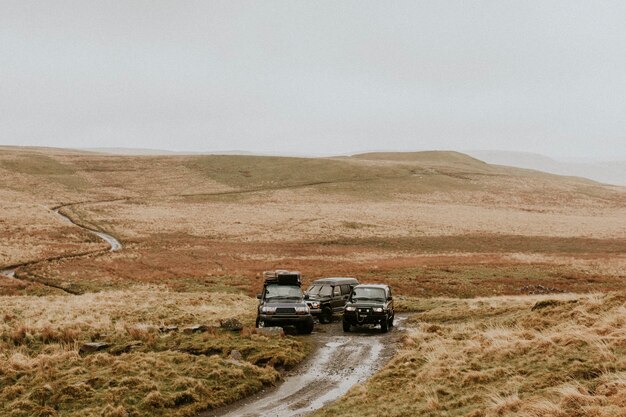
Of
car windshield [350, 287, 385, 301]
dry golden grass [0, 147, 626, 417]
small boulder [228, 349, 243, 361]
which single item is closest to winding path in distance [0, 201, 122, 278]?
dry golden grass [0, 147, 626, 417]

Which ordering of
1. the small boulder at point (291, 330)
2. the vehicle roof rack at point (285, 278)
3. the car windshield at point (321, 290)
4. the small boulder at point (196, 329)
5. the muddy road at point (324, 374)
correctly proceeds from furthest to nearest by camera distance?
the car windshield at point (321, 290) → the vehicle roof rack at point (285, 278) → the small boulder at point (291, 330) → the small boulder at point (196, 329) → the muddy road at point (324, 374)

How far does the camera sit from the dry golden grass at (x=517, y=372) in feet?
34.2

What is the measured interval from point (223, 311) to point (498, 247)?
156 ft

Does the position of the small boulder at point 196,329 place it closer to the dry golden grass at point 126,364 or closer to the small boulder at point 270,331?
the dry golden grass at point 126,364

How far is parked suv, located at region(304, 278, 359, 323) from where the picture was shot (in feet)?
90.1

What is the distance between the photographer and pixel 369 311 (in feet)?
78.4

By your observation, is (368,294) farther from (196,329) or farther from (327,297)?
(196,329)

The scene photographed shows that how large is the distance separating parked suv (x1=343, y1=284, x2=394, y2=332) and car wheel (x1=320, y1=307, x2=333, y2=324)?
2795mm

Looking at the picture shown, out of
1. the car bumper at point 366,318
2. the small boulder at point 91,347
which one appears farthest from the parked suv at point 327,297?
the small boulder at point 91,347

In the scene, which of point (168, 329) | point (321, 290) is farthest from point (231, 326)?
point (321, 290)

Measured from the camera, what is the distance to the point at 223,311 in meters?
28.1

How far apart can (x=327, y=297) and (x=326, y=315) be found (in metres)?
0.99

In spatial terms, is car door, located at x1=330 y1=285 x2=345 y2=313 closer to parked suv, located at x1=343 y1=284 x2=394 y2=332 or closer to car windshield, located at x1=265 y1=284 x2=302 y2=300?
parked suv, located at x1=343 y1=284 x2=394 y2=332

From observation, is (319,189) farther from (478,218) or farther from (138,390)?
(138,390)
